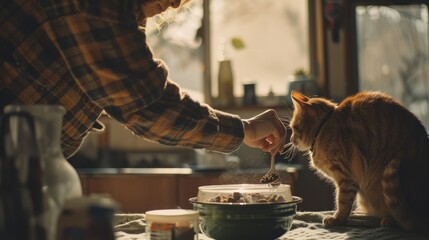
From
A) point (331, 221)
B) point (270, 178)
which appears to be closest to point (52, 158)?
point (270, 178)

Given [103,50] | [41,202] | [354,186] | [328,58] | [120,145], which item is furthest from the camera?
[120,145]

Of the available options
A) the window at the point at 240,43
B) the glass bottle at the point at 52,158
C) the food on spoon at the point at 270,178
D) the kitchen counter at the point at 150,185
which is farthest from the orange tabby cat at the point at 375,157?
the window at the point at 240,43

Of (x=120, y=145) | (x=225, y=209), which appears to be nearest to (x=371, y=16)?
(x=120, y=145)

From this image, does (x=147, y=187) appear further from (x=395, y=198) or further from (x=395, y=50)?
(x=395, y=198)

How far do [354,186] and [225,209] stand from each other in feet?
1.56

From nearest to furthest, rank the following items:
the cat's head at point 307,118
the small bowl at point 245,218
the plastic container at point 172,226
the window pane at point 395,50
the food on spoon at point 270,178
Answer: the plastic container at point 172,226
the small bowl at point 245,218
the food on spoon at point 270,178
the cat's head at point 307,118
the window pane at point 395,50

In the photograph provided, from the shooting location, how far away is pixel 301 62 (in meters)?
3.46

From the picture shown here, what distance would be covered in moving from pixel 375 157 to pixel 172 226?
2.03 ft

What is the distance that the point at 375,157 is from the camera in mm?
1280

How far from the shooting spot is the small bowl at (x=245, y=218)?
0.96 metres

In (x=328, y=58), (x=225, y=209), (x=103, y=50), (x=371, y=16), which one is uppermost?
(x=371, y=16)

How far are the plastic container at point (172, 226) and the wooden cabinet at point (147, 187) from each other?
1.95m

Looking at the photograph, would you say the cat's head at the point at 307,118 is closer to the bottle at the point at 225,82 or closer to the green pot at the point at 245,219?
the green pot at the point at 245,219

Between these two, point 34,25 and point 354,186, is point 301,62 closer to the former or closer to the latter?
point 354,186
